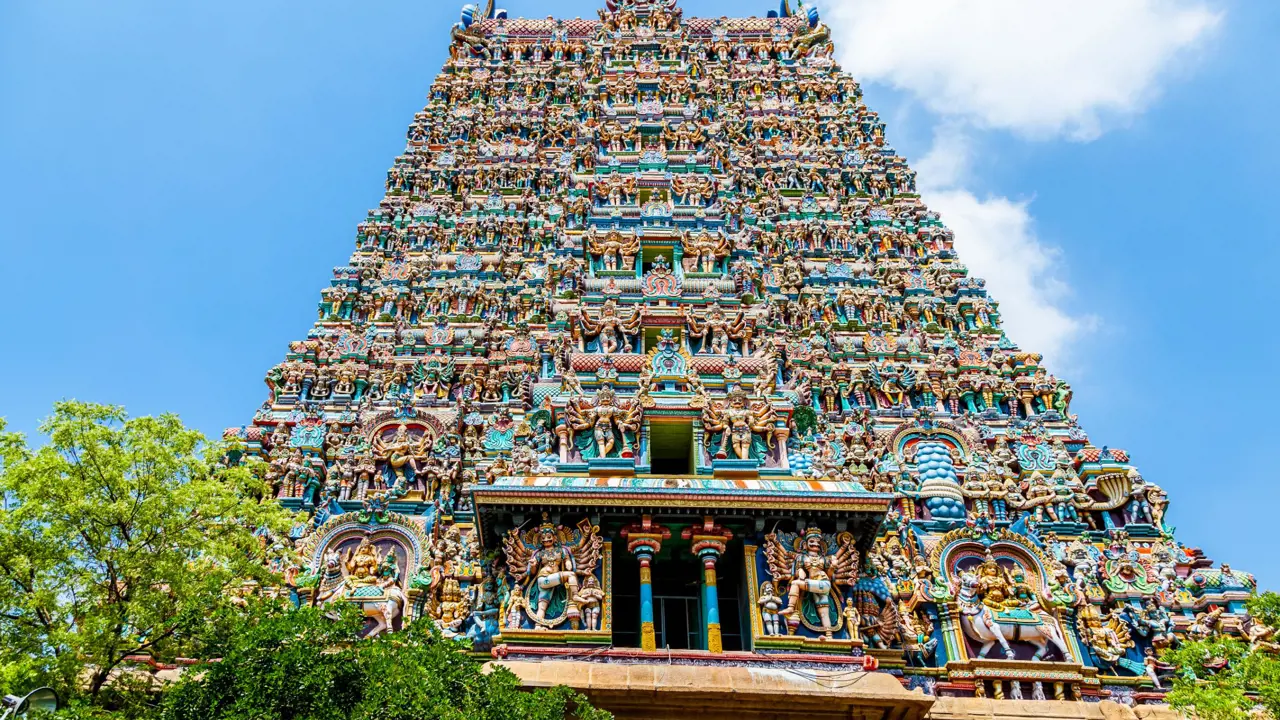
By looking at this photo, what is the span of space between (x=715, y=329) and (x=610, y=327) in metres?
2.30

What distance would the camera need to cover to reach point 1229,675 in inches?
571

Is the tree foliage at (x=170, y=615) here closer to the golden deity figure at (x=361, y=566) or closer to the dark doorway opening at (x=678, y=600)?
the golden deity figure at (x=361, y=566)

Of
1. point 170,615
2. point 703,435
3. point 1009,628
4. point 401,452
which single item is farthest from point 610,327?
point 170,615

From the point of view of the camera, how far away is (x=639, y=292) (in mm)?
21750

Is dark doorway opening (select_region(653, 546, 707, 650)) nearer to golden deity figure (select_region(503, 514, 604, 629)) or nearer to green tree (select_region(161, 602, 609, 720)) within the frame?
golden deity figure (select_region(503, 514, 604, 629))

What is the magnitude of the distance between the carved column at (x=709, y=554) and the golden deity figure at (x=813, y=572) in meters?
A: 0.82

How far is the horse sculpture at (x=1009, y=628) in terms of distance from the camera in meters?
16.3

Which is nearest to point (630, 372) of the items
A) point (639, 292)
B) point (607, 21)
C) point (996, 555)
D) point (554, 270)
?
point (639, 292)

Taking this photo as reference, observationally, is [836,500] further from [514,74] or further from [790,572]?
[514,74]

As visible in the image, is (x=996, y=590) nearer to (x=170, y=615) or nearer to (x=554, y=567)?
(x=554, y=567)

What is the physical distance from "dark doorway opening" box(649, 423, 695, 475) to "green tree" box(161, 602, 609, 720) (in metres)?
8.12

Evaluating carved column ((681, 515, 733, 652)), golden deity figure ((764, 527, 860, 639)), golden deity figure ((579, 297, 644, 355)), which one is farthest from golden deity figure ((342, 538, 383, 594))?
golden deity figure ((764, 527, 860, 639))

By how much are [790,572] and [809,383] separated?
5889 mm

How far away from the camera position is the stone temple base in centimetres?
1342
